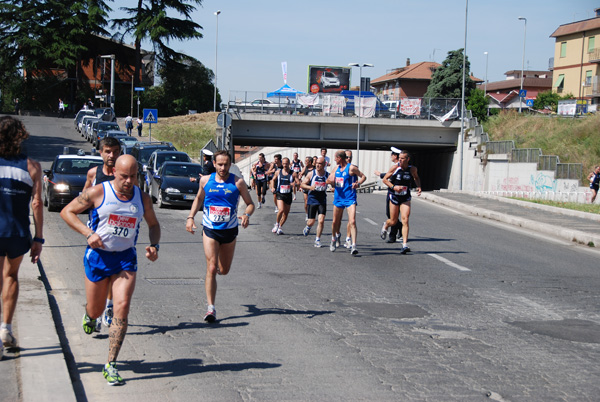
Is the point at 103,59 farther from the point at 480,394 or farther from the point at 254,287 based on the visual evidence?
the point at 480,394

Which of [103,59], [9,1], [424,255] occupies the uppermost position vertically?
[9,1]

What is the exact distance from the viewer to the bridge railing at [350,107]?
48375 millimetres

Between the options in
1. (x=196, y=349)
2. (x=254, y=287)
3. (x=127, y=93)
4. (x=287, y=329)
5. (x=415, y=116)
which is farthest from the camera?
(x=127, y=93)

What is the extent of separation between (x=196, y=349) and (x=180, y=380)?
0.91m

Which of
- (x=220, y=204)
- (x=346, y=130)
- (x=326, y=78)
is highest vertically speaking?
(x=326, y=78)

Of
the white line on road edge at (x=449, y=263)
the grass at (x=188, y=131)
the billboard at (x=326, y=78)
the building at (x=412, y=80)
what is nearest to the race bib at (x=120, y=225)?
the white line on road edge at (x=449, y=263)

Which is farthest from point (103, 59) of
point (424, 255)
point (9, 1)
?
point (424, 255)

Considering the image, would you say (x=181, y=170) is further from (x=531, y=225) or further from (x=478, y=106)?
(x=478, y=106)

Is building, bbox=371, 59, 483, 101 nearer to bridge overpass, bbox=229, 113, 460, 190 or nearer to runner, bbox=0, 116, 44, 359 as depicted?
bridge overpass, bbox=229, 113, 460, 190

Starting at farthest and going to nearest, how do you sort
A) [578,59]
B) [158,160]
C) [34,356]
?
[578,59], [158,160], [34,356]

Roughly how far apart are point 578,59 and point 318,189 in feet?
Answer: 219

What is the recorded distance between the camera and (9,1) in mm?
71688

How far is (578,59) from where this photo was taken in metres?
73.7

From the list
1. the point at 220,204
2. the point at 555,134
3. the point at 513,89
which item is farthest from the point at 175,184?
the point at 513,89
